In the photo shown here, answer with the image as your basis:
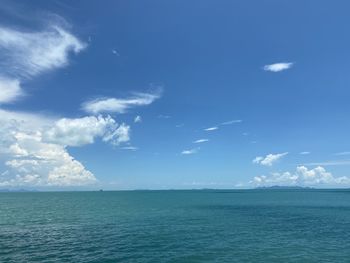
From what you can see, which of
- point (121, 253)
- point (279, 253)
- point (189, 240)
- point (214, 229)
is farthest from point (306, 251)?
point (121, 253)

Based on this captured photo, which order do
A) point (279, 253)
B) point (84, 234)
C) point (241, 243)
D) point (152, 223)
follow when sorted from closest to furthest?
point (279, 253) < point (241, 243) < point (84, 234) < point (152, 223)

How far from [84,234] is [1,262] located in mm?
24131

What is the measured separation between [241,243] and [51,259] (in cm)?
3456

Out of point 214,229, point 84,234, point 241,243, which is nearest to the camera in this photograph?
point 241,243

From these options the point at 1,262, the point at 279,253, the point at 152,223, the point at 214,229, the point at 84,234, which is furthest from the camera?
the point at 152,223

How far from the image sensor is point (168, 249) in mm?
55188

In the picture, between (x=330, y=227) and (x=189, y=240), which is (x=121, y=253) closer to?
(x=189, y=240)

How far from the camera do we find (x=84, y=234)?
7094 cm

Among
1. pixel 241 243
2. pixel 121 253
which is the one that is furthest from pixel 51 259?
pixel 241 243

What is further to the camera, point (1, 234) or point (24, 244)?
point (1, 234)

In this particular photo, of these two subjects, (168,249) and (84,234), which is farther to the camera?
(84,234)

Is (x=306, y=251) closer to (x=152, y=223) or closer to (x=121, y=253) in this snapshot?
(x=121, y=253)

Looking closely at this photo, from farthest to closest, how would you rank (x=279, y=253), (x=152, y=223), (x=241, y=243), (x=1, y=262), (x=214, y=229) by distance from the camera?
(x=152, y=223) < (x=214, y=229) < (x=241, y=243) < (x=279, y=253) < (x=1, y=262)

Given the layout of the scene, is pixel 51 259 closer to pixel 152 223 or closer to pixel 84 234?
pixel 84 234
